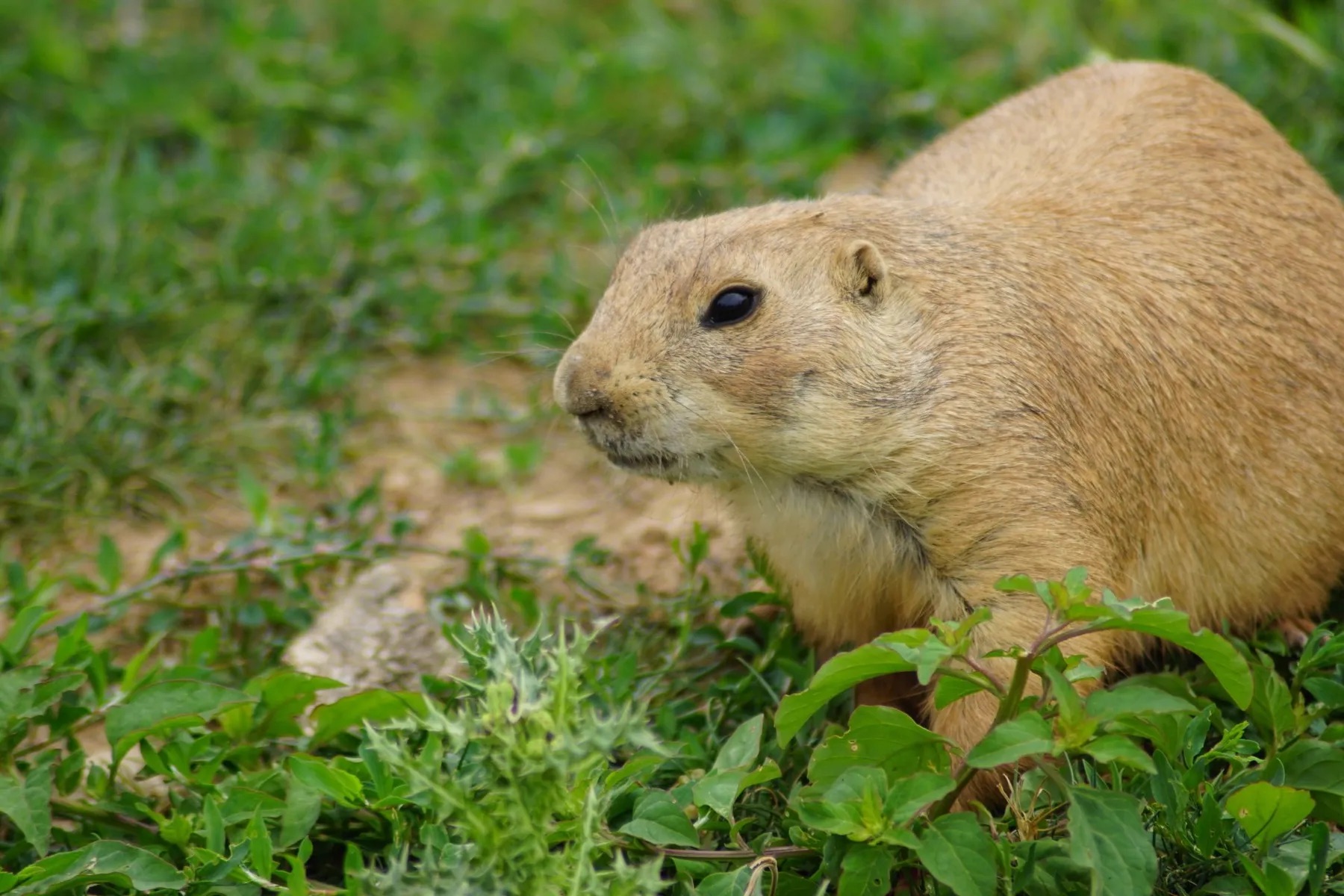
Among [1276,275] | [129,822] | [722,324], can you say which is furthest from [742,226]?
[129,822]

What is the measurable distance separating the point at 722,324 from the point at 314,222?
9.48ft

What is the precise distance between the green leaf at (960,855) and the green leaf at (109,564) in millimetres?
2543

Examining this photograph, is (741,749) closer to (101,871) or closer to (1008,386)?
(1008,386)

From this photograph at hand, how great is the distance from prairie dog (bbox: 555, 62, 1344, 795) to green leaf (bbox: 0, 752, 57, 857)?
1.47 meters

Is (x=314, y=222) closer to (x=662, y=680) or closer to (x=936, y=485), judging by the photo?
(x=662, y=680)

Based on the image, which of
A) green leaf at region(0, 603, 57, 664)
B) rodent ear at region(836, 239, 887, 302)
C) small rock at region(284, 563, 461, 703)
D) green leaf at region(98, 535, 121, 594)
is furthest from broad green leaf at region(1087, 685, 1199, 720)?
green leaf at region(98, 535, 121, 594)

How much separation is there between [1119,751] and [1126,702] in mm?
104

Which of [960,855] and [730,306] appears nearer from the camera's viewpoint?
[960,855]

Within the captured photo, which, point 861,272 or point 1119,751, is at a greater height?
point 861,272

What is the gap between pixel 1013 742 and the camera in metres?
2.83

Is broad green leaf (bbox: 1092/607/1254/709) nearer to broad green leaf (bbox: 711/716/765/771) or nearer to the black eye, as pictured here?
broad green leaf (bbox: 711/716/765/771)

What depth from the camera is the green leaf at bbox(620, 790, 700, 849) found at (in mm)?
3146

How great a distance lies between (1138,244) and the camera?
3.99m

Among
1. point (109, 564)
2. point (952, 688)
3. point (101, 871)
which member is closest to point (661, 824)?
point (952, 688)
